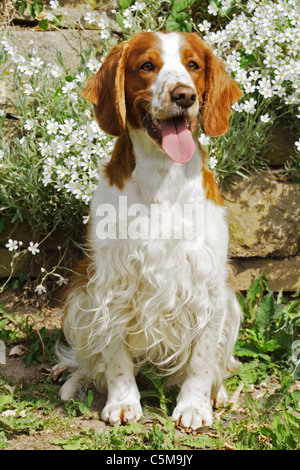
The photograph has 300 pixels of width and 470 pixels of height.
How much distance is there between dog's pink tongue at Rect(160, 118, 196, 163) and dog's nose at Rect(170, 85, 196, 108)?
118 mm

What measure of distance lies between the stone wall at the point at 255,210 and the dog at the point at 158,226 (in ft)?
3.21

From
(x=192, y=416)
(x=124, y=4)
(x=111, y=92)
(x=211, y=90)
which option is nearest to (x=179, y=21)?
(x=124, y=4)

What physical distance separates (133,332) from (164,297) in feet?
0.89

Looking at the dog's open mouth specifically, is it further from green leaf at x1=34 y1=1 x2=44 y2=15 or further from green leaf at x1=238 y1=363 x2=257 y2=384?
green leaf at x1=34 y1=1 x2=44 y2=15

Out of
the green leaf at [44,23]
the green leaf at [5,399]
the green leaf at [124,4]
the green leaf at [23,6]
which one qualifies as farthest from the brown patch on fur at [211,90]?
the green leaf at [23,6]

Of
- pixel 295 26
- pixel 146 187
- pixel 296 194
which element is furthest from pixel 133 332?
pixel 295 26

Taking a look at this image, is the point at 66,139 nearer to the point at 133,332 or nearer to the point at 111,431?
the point at 133,332

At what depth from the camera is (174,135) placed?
2.66 m

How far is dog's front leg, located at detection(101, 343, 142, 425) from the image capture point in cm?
288

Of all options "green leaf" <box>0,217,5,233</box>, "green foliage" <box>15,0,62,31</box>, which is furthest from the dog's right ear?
"green foliage" <box>15,0,62,31</box>

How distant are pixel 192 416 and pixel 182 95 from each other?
4.55ft

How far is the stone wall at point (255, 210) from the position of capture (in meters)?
3.97
